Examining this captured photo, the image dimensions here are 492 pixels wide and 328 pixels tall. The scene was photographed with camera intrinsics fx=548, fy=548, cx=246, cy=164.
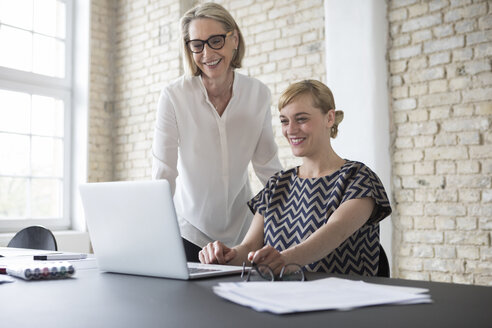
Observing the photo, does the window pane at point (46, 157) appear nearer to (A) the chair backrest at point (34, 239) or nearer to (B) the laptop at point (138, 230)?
(A) the chair backrest at point (34, 239)

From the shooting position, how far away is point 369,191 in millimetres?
1697

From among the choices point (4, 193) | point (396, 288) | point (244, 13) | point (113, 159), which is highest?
point (244, 13)

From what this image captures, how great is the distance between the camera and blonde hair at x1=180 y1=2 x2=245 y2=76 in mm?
2143

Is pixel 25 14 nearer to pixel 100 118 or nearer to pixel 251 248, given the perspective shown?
pixel 100 118

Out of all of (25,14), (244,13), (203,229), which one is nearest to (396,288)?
(203,229)

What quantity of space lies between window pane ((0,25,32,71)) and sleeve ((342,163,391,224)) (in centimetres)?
424

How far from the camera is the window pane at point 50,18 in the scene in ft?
17.5

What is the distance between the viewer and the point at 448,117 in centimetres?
333

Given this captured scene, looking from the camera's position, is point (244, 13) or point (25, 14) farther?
point (25, 14)

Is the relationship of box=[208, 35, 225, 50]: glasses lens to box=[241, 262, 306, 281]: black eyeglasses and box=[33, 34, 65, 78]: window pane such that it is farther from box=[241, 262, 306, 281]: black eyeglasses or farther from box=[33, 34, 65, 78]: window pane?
box=[33, 34, 65, 78]: window pane

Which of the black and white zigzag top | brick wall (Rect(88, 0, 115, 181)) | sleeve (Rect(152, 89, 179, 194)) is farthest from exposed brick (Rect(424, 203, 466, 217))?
brick wall (Rect(88, 0, 115, 181))

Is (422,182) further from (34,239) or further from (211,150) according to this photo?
(34,239)

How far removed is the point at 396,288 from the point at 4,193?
460 cm

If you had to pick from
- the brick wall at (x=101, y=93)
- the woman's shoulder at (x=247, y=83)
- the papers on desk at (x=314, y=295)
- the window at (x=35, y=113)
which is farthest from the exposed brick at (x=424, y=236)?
the window at (x=35, y=113)
